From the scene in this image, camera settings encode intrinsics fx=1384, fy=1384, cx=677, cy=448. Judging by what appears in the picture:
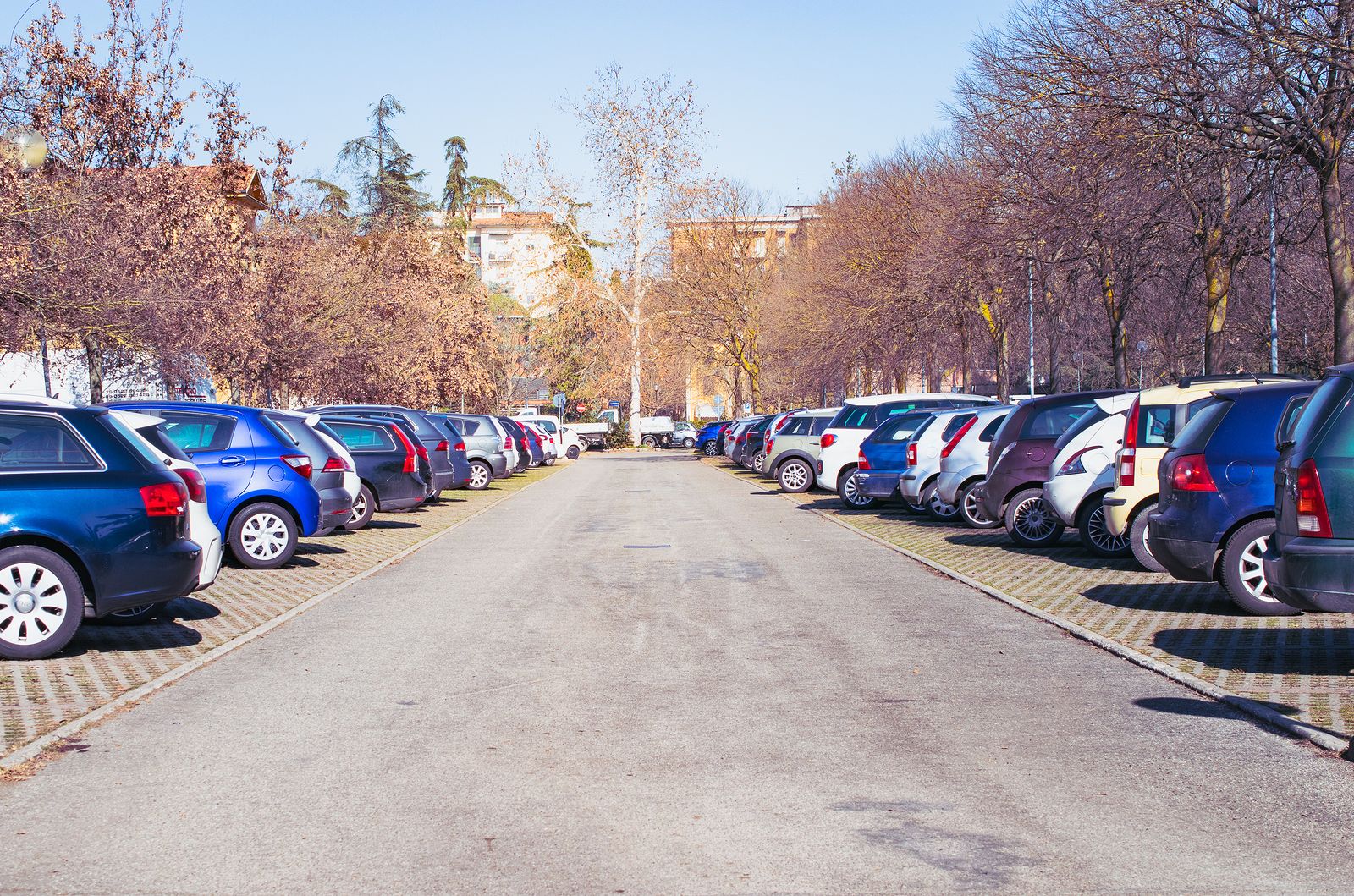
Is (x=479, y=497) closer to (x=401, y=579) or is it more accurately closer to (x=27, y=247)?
(x=27, y=247)

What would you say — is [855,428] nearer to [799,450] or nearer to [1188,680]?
[799,450]

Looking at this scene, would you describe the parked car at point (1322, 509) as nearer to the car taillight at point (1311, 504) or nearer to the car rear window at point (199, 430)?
the car taillight at point (1311, 504)

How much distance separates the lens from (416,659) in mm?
9320

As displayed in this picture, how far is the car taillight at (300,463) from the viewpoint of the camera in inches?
585

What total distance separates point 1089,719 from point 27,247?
53.4 ft

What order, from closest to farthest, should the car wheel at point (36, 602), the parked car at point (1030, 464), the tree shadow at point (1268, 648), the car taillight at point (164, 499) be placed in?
the tree shadow at point (1268, 648), the car wheel at point (36, 602), the car taillight at point (164, 499), the parked car at point (1030, 464)

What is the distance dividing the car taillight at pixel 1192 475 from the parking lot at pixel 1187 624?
1020 millimetres

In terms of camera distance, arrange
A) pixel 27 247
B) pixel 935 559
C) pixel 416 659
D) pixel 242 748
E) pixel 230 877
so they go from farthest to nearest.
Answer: pixel 27 247
pixel 935 559
pixel 416 659
pixel 242 748
pixel 230 877

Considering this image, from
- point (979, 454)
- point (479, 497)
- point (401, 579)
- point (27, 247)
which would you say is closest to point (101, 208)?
point (27, 247)

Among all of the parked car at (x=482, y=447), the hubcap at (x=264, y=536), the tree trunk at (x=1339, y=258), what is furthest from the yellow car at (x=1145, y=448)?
the parked car at (x=482, y=447)

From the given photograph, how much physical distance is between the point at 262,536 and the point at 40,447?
5836mm

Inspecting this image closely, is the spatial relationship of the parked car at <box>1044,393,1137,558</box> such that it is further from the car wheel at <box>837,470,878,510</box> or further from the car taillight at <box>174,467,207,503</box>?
the car taillight at <box>174,467,207,503</box>

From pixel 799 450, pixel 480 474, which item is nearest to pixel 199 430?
pixel 799 450

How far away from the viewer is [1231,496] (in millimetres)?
10617
